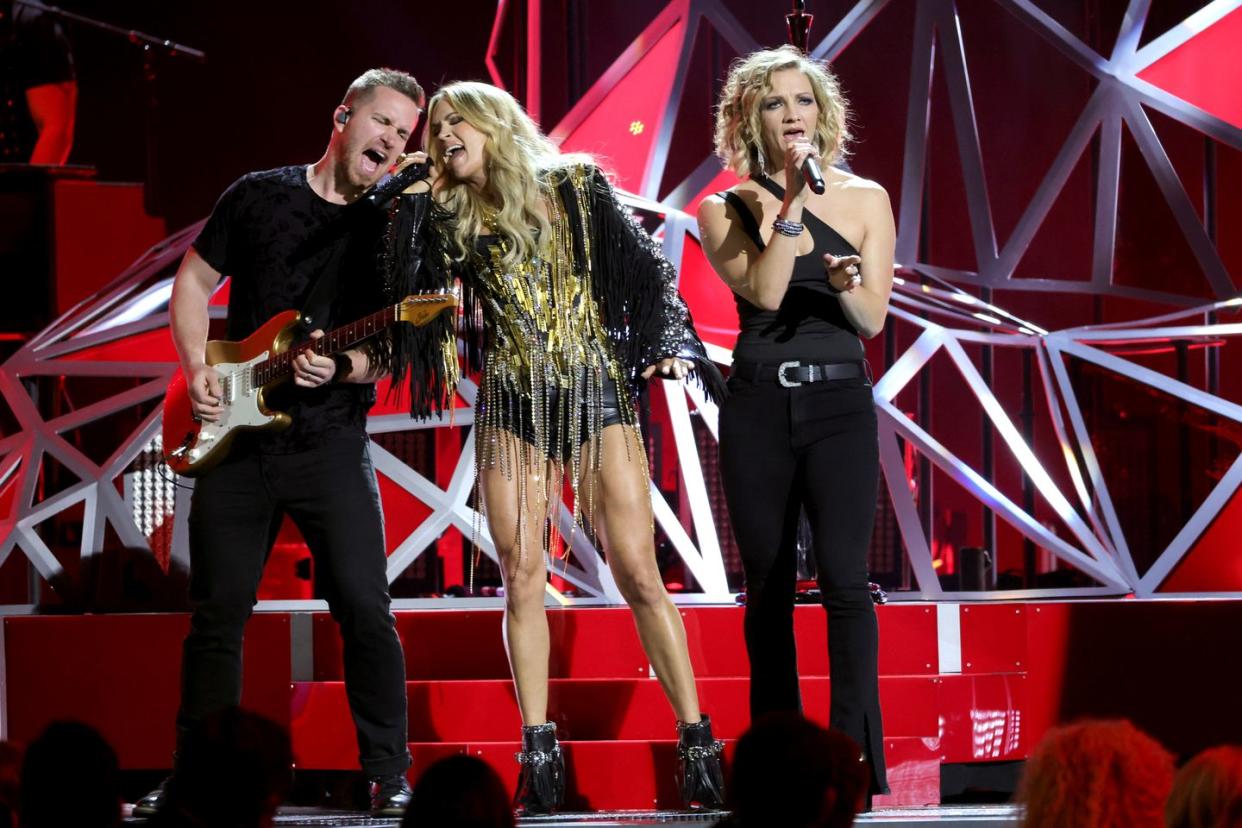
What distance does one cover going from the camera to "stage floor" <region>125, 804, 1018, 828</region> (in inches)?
130

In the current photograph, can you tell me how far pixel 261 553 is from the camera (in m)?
3.88

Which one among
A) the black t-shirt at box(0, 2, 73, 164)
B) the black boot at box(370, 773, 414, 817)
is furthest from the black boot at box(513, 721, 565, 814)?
the black t-shirt at box(0, 2, 73, 164)

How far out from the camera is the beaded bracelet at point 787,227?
3.57 metres

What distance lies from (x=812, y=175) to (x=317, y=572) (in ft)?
5.14

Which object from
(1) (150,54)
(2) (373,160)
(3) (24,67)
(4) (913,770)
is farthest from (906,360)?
(3) (24,67)

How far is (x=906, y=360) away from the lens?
577cm

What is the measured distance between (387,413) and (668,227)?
1313 mm

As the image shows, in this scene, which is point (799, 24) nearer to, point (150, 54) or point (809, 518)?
point (809, 518)

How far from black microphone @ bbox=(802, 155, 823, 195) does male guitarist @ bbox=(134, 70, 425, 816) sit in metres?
1.09

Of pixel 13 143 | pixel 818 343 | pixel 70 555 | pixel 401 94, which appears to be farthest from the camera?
pixel 13 143

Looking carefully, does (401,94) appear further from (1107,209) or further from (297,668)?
(1107,209)

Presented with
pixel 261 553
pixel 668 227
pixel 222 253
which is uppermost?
pixel 668 227

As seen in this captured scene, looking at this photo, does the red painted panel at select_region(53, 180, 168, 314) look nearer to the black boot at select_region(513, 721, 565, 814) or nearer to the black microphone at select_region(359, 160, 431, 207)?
the black microphone at select_region(359, 160, 431, 207)

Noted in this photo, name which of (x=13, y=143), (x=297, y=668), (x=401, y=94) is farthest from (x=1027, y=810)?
(x=13, y=143)
